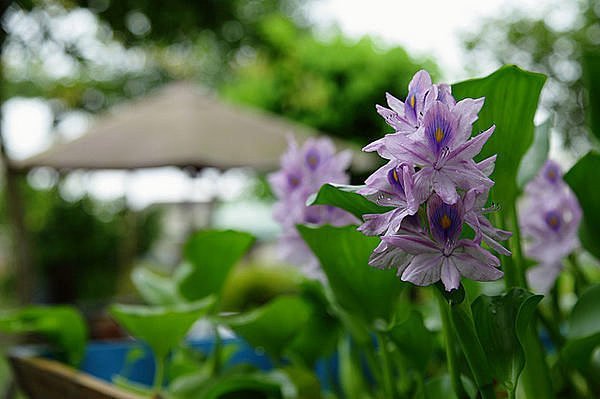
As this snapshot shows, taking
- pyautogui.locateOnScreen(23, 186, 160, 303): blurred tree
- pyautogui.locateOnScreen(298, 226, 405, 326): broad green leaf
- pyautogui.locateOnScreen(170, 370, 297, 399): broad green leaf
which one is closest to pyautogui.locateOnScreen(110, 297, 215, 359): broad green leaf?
pyautogui.locateOnScreen(170, 370, 297, 399): broad green leaf

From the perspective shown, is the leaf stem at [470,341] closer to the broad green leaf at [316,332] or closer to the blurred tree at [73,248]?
the broad green leaf at [316,332]

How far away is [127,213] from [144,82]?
15.8 ft

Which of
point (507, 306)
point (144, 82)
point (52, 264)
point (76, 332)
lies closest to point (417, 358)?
point (507, 306)

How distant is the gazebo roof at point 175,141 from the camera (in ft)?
9.91

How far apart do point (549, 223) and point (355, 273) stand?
0.75 ft

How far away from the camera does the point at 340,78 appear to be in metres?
5.12

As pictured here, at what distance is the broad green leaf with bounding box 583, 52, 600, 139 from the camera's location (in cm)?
68

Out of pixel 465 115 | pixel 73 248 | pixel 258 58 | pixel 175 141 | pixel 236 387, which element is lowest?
pixel 73 248

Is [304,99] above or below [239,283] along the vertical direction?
above

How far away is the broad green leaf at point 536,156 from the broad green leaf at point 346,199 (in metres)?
0.24

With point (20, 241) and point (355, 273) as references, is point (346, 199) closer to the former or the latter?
point (355, 273)

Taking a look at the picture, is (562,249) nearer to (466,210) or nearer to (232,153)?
(466,210)

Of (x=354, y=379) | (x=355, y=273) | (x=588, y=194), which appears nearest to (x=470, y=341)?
(x=355, y=273)

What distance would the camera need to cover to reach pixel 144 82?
11.3 metres
